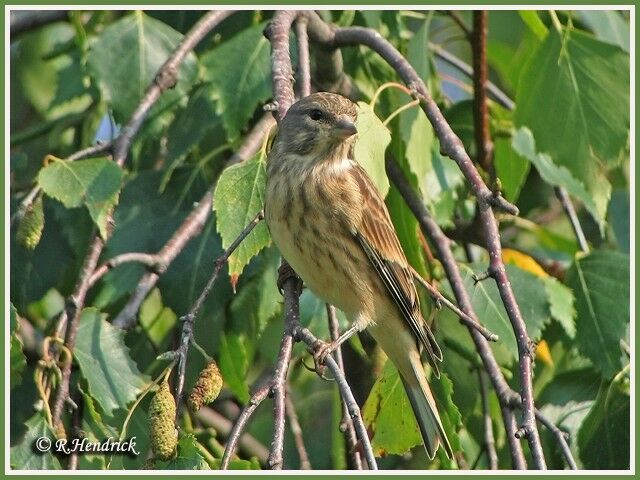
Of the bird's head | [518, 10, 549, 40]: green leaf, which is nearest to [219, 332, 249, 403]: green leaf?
the bird's head

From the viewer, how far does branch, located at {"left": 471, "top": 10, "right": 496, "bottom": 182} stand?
153 inches

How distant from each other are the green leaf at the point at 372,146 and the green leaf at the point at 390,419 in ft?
1.86

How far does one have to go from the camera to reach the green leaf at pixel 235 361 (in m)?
3.40

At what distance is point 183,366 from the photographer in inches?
90.9

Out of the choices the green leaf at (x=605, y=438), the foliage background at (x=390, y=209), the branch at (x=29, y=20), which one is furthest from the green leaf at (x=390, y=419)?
the branch at (x=29, y=20)

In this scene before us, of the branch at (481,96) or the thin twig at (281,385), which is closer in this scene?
the thin twig at (281,385)

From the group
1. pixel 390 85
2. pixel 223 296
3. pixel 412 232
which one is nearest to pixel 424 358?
pixel 412 232

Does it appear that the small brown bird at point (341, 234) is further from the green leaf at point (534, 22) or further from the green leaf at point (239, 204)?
the green leaf at point (534, 22)

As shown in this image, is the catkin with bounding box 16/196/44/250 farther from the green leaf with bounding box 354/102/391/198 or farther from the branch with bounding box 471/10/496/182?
the branch with bounding box 471/10/496/182

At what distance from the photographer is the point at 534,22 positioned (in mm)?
3666

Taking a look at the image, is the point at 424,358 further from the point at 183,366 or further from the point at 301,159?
the point at 183,366

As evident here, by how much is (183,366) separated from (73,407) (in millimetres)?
470

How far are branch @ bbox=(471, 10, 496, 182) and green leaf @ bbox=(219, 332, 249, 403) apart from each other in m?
1.16

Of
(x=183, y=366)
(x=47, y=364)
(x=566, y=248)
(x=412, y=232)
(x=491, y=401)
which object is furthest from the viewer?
(x=566, y=248)
